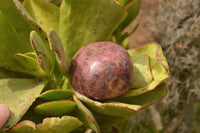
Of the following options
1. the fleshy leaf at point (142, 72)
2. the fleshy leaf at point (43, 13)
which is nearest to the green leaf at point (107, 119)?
the fleshy leaf at point (142, 72)

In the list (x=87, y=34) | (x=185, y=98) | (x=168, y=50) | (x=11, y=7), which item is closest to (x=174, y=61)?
(x=168, y=50)

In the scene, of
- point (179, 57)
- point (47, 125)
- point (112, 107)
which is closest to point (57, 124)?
point (47, 125)

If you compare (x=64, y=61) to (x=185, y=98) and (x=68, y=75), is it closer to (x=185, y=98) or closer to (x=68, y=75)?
(x=68, y=75)

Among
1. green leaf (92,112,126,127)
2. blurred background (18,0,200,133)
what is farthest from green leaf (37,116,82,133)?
blurred background (18,0,200,133)

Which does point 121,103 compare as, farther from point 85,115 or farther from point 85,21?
point 85,21

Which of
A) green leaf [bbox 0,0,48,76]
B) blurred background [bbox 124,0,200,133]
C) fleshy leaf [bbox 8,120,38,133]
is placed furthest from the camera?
blurred background [bbox 124,0,200,133]

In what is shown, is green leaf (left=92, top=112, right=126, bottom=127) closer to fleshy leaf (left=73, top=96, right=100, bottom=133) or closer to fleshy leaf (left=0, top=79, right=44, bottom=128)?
fleshy leaf (left=73, top=96, right=100, bottom=133)
